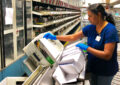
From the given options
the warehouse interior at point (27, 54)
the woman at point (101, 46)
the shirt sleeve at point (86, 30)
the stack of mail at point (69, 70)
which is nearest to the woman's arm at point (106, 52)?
the woman at point (101, 46)

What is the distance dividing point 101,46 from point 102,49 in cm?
4

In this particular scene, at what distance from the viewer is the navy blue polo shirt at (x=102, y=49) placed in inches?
76.8

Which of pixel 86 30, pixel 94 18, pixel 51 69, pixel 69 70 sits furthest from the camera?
pixel 86 30

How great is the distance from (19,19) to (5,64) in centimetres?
107

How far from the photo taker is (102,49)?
2047 mm

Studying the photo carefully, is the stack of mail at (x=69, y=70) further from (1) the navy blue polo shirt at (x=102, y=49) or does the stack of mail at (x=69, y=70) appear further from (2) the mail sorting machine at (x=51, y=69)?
(1) the navy blue polo shirt at (x=102, y=49)

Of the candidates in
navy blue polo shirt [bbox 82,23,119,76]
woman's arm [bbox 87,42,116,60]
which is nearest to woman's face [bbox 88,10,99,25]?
navy blue polo shirt [bbox 82,23,119,76]

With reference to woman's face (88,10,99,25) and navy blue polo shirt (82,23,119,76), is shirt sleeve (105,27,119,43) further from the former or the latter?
woman's face (88,10,99,25)

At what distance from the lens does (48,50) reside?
1984 millimetres

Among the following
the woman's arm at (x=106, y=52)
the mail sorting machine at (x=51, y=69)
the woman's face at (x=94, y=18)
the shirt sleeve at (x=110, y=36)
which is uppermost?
the woman's face at (x=94, y=18)

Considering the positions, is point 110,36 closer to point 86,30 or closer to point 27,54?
point 86,30

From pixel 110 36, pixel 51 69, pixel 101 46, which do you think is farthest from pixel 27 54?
pixel 110 36

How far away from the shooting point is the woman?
76.4 inches

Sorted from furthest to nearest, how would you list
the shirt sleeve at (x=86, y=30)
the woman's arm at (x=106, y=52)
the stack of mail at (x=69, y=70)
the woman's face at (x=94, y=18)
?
1. the shirt sleeve at (x=86, y=30)
2. the woman's face at (x=94, y=18)
3. the woman's arm at (x=106, y=52)
4. the stack of mail at (x=69, y=70)
